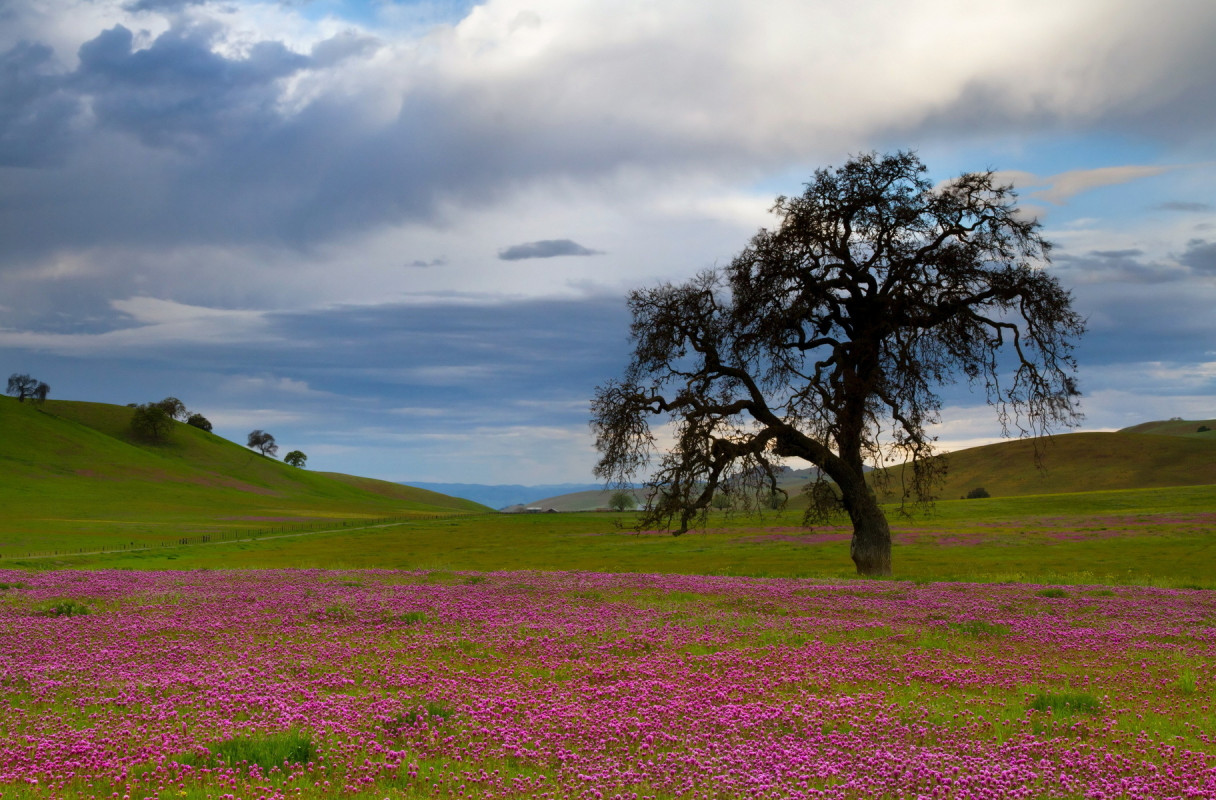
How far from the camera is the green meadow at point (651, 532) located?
153ft

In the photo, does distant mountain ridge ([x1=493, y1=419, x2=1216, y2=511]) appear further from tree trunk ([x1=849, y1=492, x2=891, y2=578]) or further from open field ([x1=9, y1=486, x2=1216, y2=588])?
tree trunk ([x1=849, y1=492, x2=891, y2=578])

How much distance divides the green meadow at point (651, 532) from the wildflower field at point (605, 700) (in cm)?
1418

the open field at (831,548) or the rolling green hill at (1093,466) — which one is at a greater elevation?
the rolling green hill at (1093,466)

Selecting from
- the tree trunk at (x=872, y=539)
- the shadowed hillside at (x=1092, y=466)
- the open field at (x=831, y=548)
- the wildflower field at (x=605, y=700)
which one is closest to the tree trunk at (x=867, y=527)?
the tree trunk at (x=872, y=539)

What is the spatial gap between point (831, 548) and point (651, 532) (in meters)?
33.9

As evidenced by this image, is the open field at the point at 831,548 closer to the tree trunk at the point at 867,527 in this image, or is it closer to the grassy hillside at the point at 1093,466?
the tree trunk at the point at 867,527

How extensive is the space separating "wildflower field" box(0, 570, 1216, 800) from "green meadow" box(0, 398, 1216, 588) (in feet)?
46.5

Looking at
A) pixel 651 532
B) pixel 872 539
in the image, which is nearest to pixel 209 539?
pixel 651 532

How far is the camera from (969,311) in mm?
30375

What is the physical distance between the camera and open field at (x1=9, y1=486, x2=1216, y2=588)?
43375mm

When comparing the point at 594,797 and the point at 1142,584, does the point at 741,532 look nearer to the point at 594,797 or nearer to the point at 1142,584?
the point at 1142,584

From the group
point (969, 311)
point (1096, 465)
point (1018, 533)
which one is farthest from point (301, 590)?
point (1096, 465)

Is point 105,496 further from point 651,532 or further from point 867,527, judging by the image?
point 867,527

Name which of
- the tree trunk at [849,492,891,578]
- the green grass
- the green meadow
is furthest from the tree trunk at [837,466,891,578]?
the green grass
